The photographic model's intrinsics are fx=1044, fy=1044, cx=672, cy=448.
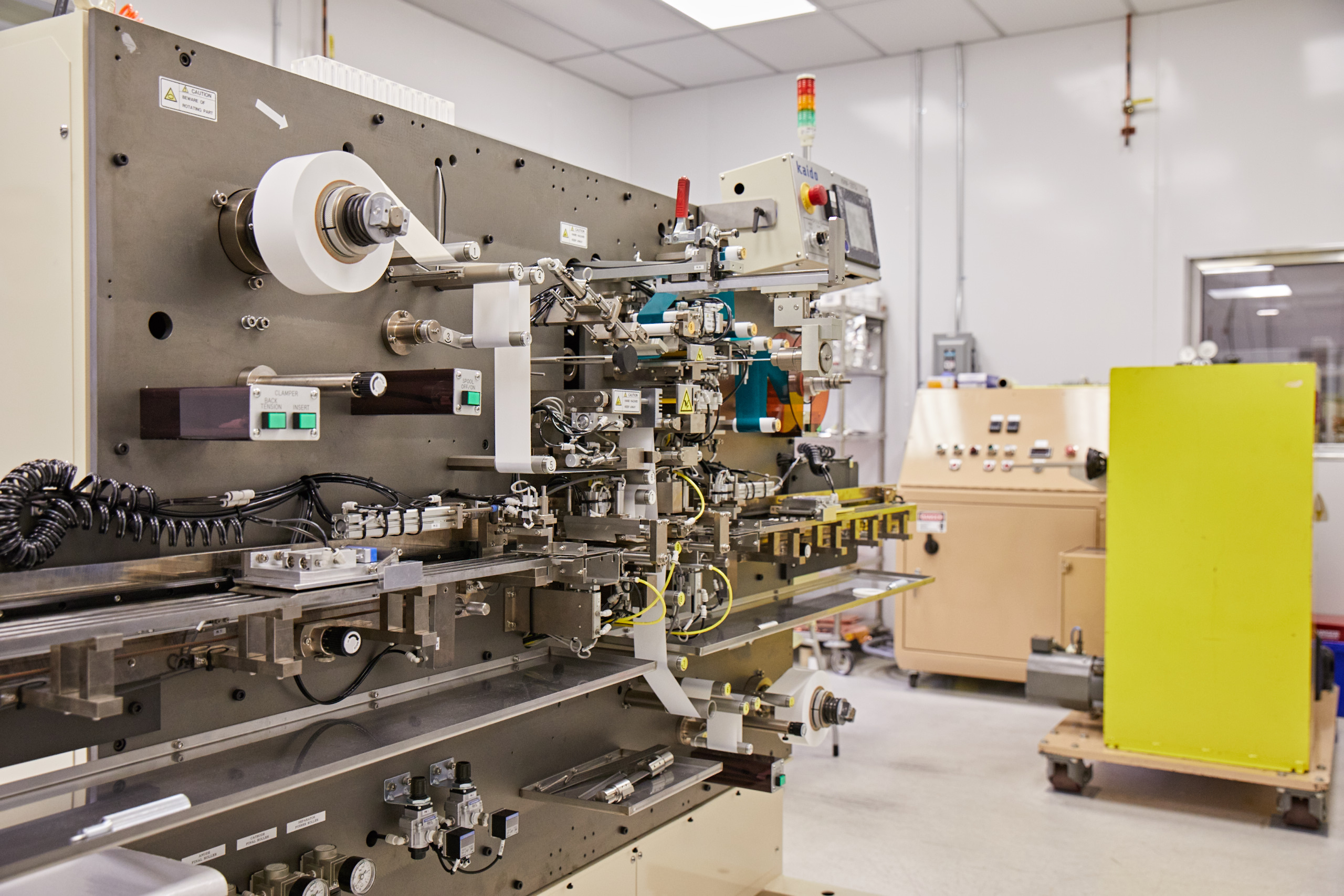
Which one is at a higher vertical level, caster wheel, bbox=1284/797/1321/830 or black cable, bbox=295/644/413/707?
black cable, bbox=295/644/413/707

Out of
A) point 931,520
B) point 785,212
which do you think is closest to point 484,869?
point 785,212

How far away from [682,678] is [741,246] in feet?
3.37

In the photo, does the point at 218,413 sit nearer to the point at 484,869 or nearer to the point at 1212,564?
Answer: the point at 484,869

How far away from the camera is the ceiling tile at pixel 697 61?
577 centimetres

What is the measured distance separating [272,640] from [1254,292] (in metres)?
5.39

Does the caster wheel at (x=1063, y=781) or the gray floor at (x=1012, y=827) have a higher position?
the caster wheel at (x=1063, y=781)

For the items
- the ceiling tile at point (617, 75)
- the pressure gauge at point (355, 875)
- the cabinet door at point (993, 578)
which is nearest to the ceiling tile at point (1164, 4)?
the cabinet door at point (993, 578)

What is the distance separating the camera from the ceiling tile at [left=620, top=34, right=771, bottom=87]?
18.9 ft

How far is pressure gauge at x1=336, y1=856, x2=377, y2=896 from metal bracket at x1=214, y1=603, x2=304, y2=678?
46 centimetres

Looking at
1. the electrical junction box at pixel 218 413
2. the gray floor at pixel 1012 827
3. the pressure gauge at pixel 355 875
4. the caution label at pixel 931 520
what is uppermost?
the electrical junction box at pixel 218 413

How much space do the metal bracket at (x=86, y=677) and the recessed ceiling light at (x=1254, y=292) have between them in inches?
219

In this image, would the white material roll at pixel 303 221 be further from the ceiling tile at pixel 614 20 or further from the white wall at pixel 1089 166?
the white wall at pixel 1089 166

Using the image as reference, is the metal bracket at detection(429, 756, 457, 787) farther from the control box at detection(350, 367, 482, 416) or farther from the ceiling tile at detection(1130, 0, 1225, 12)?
the ceiling tile at detection(1130, 0, 1225, 12)

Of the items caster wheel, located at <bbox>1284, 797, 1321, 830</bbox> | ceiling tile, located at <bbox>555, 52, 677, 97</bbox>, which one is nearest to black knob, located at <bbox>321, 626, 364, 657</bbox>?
caster wheel, located at <bbox>1284, 797, 1321, 830</bbox>
